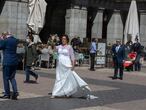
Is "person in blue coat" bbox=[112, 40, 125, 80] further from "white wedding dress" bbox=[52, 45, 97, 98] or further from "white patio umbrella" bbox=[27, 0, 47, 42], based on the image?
"white wedding dress" bbox=[52, 45, 97, 98]

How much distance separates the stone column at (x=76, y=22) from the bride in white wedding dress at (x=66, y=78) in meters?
18.3

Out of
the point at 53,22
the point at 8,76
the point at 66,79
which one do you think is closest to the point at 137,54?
the point at 53,22

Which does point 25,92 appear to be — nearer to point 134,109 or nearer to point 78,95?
point 78,95

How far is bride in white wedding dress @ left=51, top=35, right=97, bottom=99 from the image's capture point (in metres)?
14.4

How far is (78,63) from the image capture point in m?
28.5

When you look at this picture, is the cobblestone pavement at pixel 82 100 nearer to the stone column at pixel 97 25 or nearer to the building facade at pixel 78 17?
the building facade at pixel 78 17

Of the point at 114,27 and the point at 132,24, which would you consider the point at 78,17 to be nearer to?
the point at 132,24

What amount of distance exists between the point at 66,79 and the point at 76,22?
18.9m

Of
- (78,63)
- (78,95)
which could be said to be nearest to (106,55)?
(78,63)

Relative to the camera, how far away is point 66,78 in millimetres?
14477

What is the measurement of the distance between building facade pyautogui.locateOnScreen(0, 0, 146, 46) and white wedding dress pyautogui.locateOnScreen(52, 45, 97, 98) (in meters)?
14.4

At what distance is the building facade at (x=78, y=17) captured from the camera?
28844mm

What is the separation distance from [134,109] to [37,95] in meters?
3.04

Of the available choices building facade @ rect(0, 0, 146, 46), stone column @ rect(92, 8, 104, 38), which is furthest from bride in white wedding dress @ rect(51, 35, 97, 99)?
stone column @ rect(92, 8, 104, 38)
